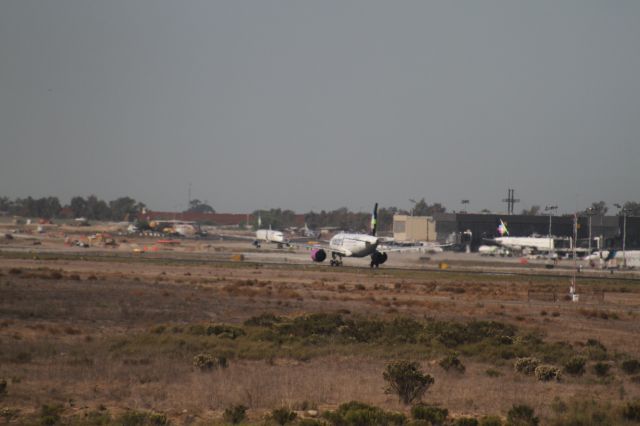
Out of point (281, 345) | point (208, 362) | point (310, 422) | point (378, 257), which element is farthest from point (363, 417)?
point (378, 257)

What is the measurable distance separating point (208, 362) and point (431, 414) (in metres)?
10.9

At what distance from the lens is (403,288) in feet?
247

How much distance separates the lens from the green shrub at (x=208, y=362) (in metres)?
29.8

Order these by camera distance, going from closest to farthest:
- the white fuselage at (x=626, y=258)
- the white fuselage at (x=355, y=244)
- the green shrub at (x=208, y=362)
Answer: the green shrub at (x=208, y=362), the white fuselage at (x=355, y=244), the white fuselage at (x=626, y=258)

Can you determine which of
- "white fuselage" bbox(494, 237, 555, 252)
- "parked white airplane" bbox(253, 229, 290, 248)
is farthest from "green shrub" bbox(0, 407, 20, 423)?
"white fuselage" bbox(494, 237, 555, 252)

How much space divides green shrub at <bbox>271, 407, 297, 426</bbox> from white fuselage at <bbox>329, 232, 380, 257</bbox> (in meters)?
79.1

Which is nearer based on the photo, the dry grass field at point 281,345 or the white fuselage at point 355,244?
the dry grass field at point 281,345

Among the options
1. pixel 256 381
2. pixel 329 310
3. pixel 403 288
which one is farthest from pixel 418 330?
pixel 403 288

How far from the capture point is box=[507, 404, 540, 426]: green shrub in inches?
813

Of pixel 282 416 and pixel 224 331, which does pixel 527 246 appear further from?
pixel 282 416

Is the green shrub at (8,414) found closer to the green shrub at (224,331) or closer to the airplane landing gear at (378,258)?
the green shrub at (224,331)

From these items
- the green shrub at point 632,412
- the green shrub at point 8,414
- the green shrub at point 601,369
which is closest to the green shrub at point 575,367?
the green shrub at point 601,369

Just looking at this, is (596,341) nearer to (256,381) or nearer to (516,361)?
(516,361)

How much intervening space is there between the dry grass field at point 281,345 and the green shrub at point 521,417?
60cm
